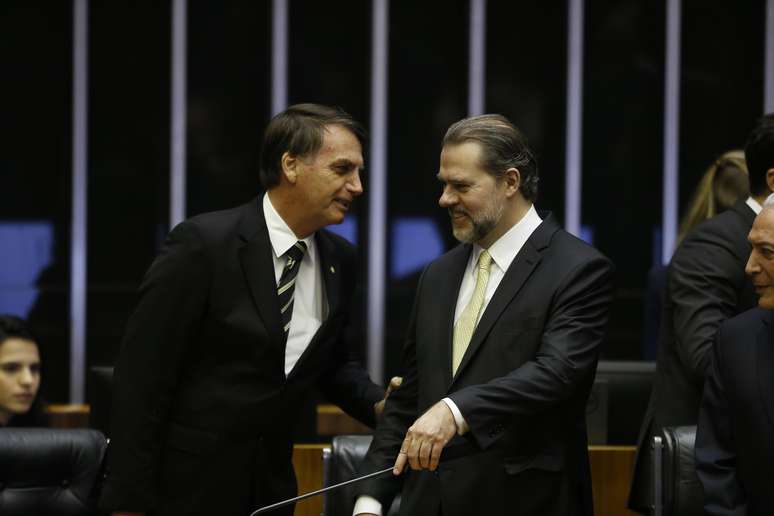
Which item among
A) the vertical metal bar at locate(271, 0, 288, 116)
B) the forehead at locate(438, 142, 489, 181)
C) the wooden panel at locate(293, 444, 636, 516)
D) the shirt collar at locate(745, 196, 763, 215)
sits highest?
the vertical metal bar at locate(271, 0, 288, 116)

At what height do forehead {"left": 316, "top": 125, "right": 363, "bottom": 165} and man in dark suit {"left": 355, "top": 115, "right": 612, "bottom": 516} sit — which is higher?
forehead {"left": 316, "top": 125, "right": 363, "bottom": 165}

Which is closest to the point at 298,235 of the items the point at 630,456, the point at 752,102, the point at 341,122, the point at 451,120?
the point at 341,122

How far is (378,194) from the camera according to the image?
733cm

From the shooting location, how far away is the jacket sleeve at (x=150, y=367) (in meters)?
2.92

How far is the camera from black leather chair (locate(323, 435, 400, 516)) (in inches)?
129

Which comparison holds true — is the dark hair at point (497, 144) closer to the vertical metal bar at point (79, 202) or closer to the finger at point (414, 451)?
the finger at point (414, 451)

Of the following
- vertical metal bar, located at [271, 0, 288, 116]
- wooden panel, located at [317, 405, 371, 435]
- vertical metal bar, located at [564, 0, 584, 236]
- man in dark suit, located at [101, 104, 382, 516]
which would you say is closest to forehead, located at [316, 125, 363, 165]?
man in dark suit, located at [101, 104, 382, 516]

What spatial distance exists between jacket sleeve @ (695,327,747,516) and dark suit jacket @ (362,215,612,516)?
0.83 feet

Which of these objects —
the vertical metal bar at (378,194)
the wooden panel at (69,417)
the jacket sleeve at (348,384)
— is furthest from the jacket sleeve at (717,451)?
the vertical metal bar at (378,194)

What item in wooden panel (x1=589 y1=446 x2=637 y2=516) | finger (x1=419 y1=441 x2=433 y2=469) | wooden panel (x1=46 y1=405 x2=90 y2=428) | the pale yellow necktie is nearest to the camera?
finger (x1=419 y1=441 x2=433 y2=469)

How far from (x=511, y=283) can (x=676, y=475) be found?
2.29 ft

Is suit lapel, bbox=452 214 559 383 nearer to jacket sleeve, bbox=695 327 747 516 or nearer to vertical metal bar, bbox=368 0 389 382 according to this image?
jacket sleeve, bbox=695 327 747 516

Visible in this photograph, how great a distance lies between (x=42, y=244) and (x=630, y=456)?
4.51m

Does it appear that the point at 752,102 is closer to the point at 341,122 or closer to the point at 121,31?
the point at 121,31
